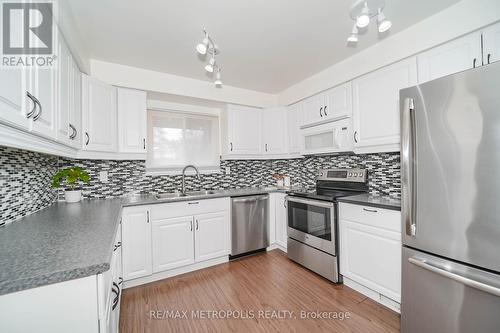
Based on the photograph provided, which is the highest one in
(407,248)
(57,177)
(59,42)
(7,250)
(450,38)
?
(450,38)

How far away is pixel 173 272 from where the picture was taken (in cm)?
238

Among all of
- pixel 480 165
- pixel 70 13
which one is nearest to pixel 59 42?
pixel 70 13

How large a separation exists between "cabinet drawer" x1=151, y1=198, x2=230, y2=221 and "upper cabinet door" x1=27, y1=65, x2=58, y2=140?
1233 mm

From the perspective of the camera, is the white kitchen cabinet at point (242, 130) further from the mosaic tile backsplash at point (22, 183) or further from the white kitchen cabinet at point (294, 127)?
the mosaic tile backsplash at point (22, 183)

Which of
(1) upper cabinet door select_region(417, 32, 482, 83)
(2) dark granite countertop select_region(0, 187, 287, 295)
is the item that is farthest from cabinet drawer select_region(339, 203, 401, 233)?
(2) dark granite countertop select_region(0, 187, 287, 295)

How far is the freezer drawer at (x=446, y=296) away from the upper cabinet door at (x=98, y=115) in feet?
9.48

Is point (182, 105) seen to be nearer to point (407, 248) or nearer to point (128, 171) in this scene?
point (128, 171)

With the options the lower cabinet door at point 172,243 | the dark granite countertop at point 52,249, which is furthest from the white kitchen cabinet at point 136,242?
the dark granite countertop at point 52,249

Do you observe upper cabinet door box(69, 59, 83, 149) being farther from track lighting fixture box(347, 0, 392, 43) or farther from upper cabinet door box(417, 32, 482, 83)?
upper cabinet door box(417, 32, 482, 83)

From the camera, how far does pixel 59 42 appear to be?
139 cm

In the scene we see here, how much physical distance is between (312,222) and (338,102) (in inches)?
57.0

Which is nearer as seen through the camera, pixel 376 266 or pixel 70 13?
pixel 70 13

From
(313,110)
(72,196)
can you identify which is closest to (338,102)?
(313,110)

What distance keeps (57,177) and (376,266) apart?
3.06 meters
